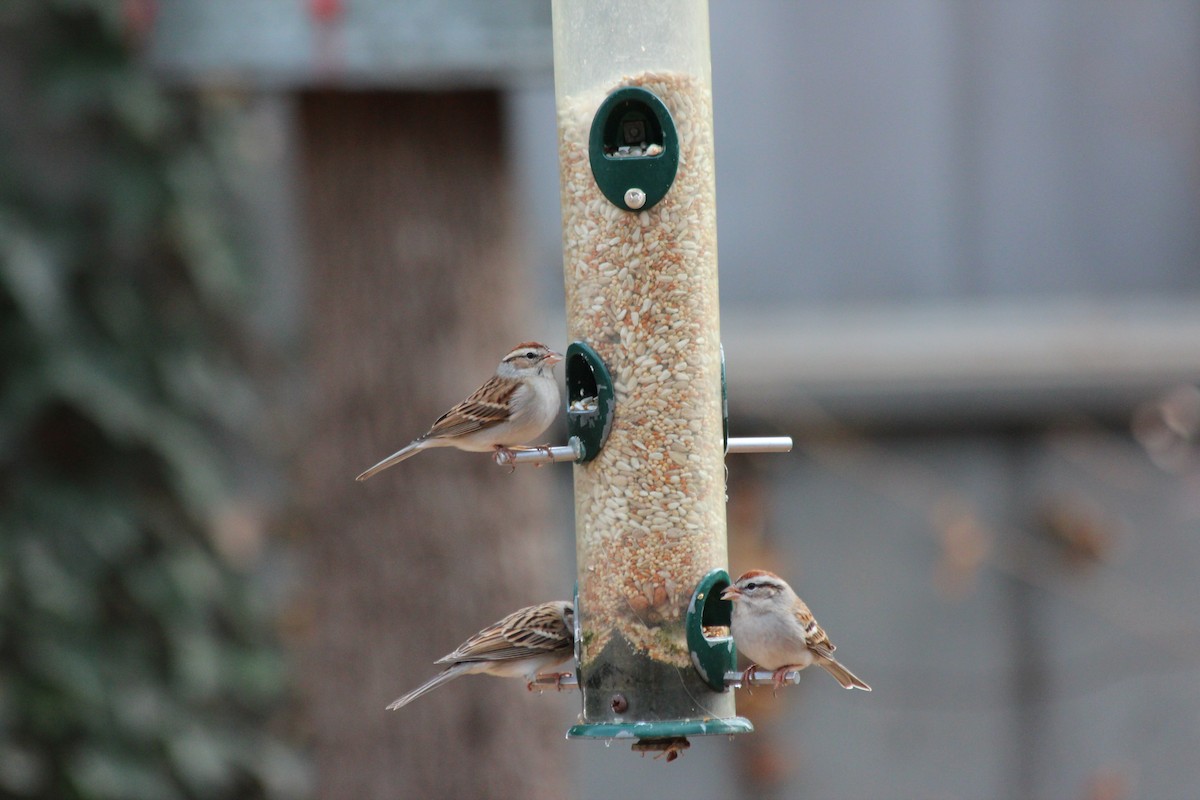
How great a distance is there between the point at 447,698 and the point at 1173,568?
4.42m

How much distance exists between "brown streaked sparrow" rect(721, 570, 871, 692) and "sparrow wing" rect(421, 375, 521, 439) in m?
0.99

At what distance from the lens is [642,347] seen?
15.0 feet

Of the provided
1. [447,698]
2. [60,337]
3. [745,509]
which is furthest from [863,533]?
[60,337]

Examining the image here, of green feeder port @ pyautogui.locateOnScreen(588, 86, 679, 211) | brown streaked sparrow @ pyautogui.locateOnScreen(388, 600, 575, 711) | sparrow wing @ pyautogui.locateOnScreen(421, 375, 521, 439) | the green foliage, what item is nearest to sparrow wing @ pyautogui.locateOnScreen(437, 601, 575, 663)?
brown streaked sparrow @ pyautogui.locateOnScreen(388, 600, 575, 711)

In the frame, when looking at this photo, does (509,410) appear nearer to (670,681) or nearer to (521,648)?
(521,648)

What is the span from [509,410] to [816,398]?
4124 mm

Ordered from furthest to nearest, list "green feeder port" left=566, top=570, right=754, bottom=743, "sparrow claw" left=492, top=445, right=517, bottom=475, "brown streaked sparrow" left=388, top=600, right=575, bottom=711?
"brown streaked sparrow" left=388, top=600, right=575, bottom=711, "sparrow claw" left=492, top=445, right=517, bottom=475, "green feeder port" left=566, top=570, right=754, bottom=743

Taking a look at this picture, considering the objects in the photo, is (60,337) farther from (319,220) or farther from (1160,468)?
(1160,468)

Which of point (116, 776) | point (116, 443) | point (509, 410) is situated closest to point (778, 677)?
point (509, 410)

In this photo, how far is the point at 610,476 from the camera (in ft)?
15.0

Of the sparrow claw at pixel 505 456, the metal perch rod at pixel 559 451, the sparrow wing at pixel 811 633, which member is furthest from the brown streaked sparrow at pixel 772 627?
the sparrow claw at pixel 505 456

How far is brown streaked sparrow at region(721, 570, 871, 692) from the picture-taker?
4535 mm

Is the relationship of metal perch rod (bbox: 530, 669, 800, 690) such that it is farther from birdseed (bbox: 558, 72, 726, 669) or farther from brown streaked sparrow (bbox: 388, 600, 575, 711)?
brown streaked sparrow (bbox: 388, 600, 575, 711)

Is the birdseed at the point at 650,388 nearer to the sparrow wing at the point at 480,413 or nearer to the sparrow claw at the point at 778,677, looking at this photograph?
the sparrow claw at the point at 778,677
